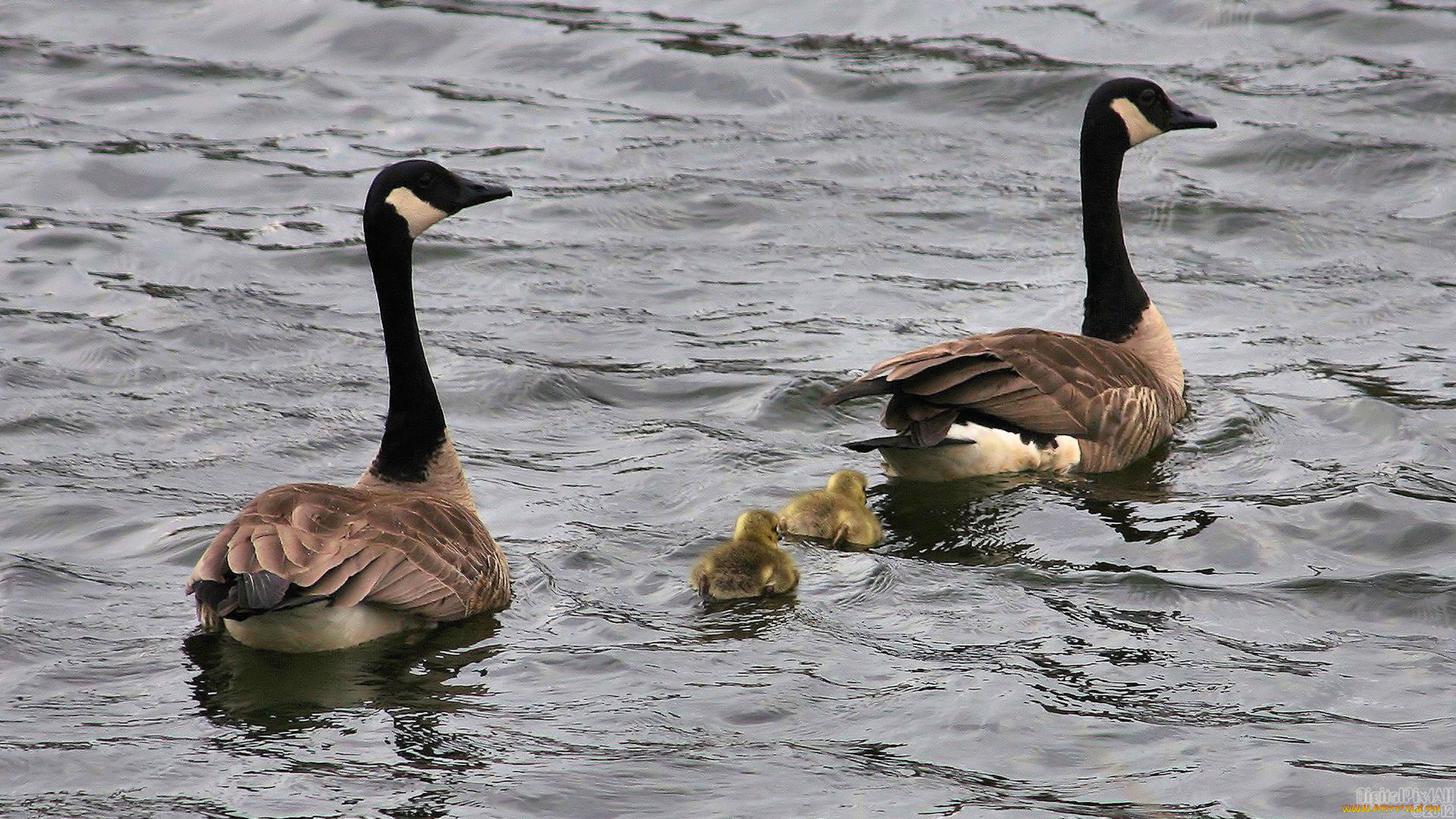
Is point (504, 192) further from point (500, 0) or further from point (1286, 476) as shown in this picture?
point (500, 0)

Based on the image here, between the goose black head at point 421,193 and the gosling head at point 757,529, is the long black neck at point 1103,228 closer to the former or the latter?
the gosling head at point 757,529

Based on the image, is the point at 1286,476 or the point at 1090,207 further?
the point at 1090,207

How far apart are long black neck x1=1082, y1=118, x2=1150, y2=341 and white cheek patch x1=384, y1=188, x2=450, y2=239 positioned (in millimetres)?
3984

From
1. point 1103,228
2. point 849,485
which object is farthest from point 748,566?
point 1103,228

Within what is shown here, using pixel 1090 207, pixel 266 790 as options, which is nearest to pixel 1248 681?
pixel 266 790

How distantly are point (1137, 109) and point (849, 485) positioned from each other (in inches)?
137

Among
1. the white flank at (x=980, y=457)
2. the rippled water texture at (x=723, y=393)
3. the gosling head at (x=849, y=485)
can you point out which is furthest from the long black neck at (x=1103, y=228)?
the gosling head at (x=849, y=485)

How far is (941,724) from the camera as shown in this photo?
601 centimetres

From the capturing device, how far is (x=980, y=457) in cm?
844

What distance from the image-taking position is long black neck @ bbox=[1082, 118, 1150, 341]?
386 inches

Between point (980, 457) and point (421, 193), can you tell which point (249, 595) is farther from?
point (980, 457)

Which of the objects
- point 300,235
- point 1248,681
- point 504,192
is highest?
point 504,192

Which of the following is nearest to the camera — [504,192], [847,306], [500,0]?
[504,192]

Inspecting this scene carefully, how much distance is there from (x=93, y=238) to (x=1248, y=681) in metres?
8.78
